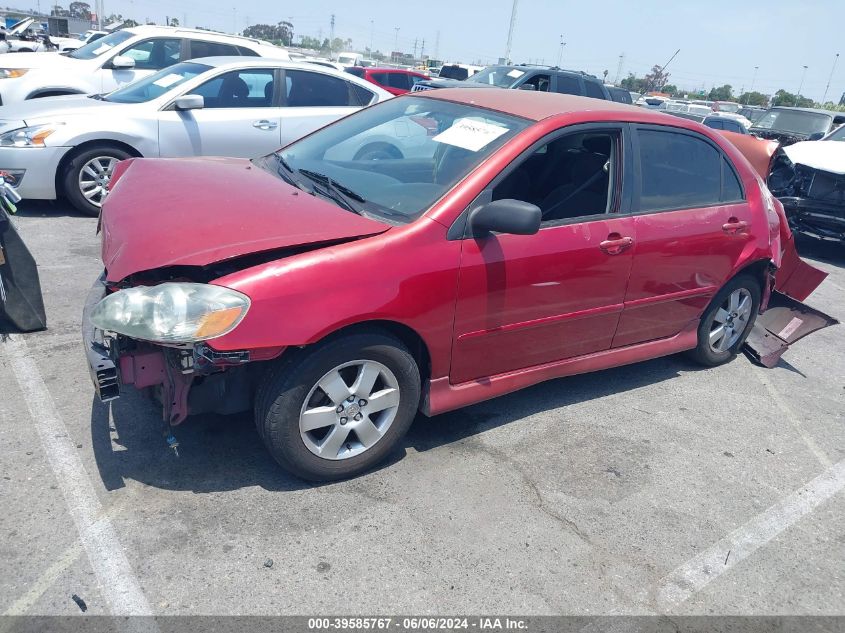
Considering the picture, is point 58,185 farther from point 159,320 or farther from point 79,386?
point 159,320

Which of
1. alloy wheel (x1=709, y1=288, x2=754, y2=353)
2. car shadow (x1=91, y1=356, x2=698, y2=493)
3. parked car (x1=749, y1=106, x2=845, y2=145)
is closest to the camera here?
car shadow (x1=91, y1=356, x2=698, y2=493)

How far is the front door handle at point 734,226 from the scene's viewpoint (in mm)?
4422

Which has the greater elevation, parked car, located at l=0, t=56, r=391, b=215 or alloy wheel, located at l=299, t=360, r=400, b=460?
parked car, located at l=0, t=56, r=391, b=215

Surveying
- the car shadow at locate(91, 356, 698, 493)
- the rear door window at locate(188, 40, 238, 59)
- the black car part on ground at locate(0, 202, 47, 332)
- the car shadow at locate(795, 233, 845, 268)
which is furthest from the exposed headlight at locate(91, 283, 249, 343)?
the car shadow at locate(795, 233, 845, 268)

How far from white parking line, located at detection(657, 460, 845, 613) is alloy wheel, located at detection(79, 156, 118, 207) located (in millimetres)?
6122

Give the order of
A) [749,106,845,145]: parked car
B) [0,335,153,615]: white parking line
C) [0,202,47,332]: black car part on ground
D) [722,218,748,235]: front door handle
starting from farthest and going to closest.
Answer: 1. [749,106,845,145]: parked car
2. [722,218,748,235]: front door handle
3. [0,202,47,332]: black car part on ground
4. [0,335,153,615]: white parking line

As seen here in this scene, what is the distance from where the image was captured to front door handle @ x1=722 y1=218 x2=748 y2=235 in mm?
Answer: 4422

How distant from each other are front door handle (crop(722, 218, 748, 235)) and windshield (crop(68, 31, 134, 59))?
28.4 feet

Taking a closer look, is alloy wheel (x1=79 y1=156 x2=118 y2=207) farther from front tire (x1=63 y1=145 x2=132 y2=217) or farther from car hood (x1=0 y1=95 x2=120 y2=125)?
car hood (x1=0 y1=95 x2=120 y2=125)

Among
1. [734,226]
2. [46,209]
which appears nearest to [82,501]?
[734,226]

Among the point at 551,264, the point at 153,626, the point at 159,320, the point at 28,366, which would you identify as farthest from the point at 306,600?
the point at 28,366

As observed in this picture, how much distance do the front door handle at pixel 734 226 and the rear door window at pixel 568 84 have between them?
30.7 ft

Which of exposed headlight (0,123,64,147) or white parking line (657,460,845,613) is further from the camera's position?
exposed headlight (0,123,64,147)

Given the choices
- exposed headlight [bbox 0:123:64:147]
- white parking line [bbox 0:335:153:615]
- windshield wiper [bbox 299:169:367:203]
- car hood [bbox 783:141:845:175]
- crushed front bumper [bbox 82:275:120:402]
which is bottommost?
white parking line [bbox 0:335:153:615]
